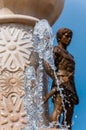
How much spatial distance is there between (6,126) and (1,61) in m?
0.94

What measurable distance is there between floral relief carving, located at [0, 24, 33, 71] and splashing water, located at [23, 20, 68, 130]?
13 centimetres

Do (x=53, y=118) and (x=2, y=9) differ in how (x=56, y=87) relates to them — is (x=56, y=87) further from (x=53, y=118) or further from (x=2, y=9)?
(x=2, y=9)

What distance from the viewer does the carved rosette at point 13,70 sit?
379 inches

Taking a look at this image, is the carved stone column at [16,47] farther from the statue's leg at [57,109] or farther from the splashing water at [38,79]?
the statue's leg at [57,109]

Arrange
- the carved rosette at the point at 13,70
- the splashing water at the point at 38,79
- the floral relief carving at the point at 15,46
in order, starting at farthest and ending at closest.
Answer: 1. the floral relief carving at the point at 15,46
2. the carved rosette at the point at 13,70
3. the splashing water at the point at 38,79

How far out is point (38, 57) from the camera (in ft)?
32.7

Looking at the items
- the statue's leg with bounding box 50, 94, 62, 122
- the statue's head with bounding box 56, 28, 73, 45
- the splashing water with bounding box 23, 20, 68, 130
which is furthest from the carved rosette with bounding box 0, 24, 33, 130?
the statue's head with bounding box 56, 28, 73, 45

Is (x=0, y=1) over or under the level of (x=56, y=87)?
over

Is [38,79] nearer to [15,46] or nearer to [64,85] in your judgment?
[15,46]

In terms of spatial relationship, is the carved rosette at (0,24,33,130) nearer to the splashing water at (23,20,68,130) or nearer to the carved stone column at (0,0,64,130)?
the carved stone column at (0,0,64,130)

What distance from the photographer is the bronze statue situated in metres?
9.27

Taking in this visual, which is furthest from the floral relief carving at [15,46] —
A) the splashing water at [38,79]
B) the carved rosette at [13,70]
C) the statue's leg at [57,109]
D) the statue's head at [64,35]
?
the statue's leg at [57,109]

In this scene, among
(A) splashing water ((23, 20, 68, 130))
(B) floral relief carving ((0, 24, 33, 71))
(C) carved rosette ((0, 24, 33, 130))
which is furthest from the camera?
(B) floral relief carving ((0, 24, 33, 71))

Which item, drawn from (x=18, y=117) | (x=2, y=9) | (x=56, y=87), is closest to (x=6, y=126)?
(x=18, y=117)
